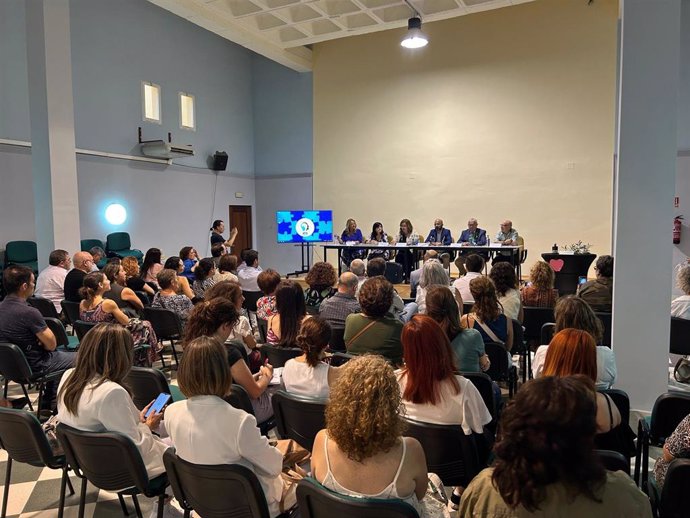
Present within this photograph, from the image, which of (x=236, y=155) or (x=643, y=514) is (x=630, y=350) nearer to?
(x=643, y=514)

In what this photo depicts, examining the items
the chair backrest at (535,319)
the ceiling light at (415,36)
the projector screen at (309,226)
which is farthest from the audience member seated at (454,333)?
the projector screen at (309,226)

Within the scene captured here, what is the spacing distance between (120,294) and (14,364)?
1221 millimetres

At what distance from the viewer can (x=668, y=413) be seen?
2.32 m

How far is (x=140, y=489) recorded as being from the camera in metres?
2.11

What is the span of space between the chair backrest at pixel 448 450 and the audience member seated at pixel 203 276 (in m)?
3.91

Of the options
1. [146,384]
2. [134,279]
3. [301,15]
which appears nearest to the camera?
[146,384]

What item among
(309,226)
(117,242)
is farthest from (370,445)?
(309,226)

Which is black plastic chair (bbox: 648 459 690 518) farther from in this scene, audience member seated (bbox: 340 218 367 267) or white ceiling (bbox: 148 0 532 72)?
white ceiling (bbox: 148 0 532 72)

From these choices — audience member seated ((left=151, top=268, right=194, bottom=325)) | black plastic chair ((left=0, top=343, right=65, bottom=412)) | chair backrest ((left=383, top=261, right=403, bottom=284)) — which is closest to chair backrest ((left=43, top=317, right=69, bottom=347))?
black plastic chair ((left=0, top=343, right=65, bottom=412))

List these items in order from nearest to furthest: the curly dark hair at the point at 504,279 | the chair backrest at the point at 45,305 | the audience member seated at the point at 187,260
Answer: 1. the curly dark hair at the point at 504,279
2. the chair backrest at the point at 45,305
3. the audience member seated at the point at 187,260

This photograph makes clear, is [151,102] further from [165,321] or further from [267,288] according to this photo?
[267,288]

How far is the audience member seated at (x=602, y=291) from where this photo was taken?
438 cm

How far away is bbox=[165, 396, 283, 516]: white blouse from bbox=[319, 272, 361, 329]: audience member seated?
201cm

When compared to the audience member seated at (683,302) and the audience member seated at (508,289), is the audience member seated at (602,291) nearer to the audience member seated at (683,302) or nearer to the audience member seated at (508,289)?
the audience member seated at (683,302)
